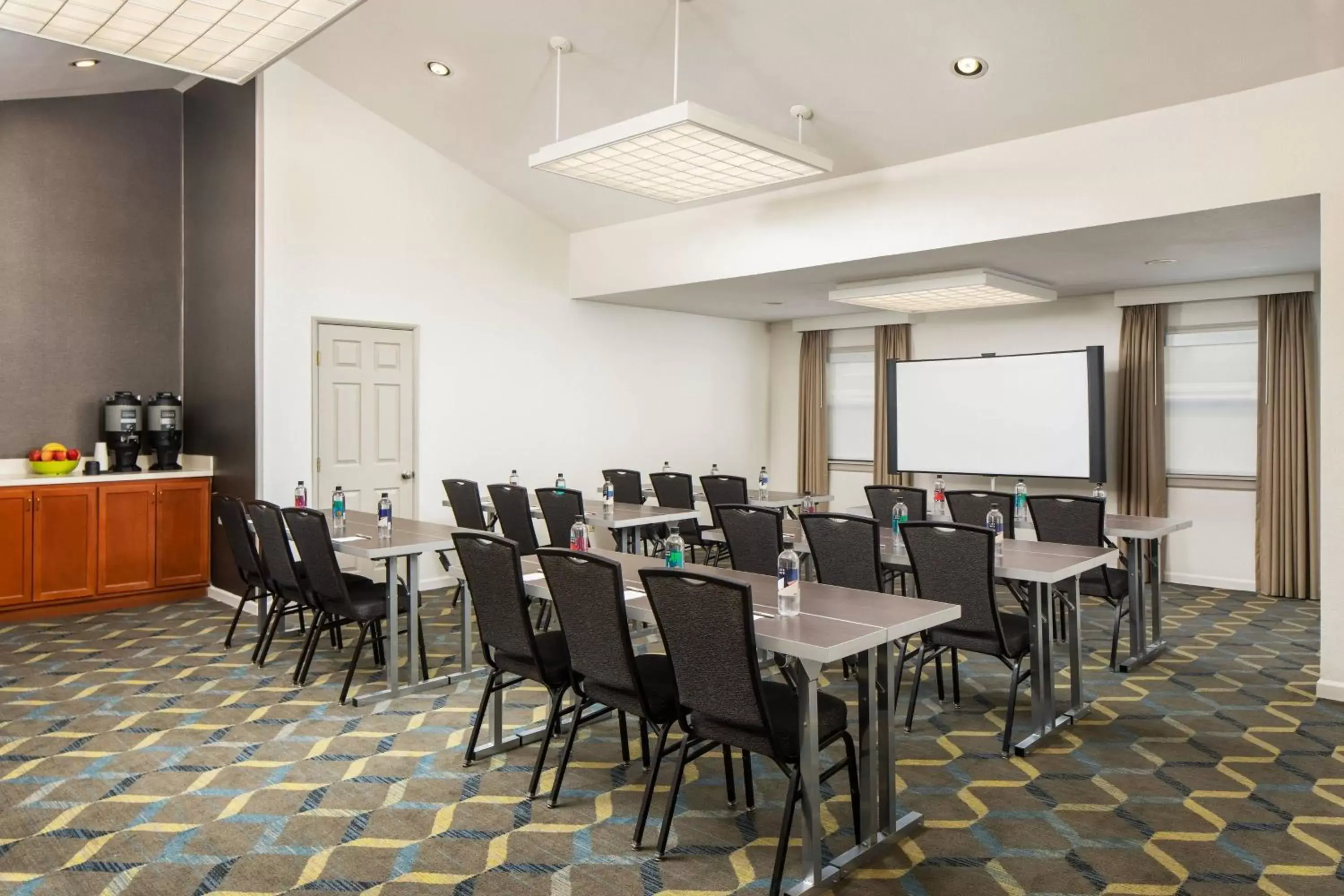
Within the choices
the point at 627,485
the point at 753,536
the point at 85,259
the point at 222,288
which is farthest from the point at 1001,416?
the point at 85,259

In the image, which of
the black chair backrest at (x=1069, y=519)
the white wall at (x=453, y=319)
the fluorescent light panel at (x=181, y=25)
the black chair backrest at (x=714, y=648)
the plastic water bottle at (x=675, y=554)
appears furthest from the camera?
the white wall at (x=453, y=319)

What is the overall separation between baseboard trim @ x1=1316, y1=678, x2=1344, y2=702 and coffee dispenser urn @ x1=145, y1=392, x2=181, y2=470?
7.64m

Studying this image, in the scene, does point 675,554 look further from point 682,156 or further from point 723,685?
point 682,156

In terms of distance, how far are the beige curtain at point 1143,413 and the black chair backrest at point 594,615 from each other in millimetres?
6253

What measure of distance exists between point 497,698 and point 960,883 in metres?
1.89

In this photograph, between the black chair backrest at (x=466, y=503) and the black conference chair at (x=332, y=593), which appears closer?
the black conference chair at (x=332, y=593)

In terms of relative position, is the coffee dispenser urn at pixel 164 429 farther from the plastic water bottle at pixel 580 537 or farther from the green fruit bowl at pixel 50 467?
the plastic water bottle at pixel 580 537

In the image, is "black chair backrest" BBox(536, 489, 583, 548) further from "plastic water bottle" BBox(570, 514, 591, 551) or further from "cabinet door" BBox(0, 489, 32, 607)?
"cabinet door" BBox(0, 489, 32, 607)

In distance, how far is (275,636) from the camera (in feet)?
18.9

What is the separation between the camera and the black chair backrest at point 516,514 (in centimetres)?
588

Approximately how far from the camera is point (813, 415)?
10211 millimetres

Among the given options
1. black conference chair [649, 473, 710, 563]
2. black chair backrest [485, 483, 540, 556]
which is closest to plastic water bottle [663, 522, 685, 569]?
black chair backrest [485, 483, 540, 556]

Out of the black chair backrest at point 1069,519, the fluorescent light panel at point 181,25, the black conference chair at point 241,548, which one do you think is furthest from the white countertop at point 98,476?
the black chair backrest at point 1069,519

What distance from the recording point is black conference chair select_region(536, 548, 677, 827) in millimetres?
2885
